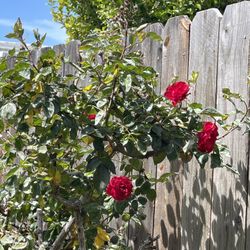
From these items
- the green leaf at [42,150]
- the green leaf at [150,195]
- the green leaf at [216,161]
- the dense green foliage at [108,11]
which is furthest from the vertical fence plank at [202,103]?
the dense green foliage at [108,11]

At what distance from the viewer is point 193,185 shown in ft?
8.82

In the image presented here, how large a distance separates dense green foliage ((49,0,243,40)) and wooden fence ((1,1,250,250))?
1900 mm

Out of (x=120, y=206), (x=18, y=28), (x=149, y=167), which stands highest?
(x=18, y=28)

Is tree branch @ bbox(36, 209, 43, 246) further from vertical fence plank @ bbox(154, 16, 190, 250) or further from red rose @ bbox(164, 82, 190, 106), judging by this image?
red rose @ bbox(164, 82, 190, 106)

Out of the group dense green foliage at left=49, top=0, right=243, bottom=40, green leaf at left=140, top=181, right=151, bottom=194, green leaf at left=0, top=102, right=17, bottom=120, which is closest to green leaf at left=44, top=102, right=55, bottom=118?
green leaf at left=0, top=102, right=17, bottom=120

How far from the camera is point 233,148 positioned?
2.49 metres

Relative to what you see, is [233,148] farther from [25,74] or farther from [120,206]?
[25,74]

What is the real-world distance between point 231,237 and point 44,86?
97cm

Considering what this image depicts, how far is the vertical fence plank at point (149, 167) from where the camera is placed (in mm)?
2965

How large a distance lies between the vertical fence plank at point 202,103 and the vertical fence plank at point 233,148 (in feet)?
0.14

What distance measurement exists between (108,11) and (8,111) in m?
3.96

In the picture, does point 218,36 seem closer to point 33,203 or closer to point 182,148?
point 182,148

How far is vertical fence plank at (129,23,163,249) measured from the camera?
2965 mm

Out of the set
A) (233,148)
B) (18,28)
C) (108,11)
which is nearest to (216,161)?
(233,148)
